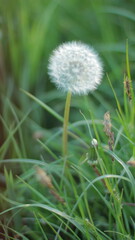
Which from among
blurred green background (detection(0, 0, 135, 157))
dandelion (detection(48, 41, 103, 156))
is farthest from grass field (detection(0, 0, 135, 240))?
dandelion (detection(48, 41, 103, 156))

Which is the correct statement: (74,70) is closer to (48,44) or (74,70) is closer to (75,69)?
(75,69)

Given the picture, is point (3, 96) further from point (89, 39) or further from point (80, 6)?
point (80, 6)

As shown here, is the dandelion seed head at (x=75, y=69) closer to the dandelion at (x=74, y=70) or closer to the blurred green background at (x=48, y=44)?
the dandelion at (x=74, y=70)

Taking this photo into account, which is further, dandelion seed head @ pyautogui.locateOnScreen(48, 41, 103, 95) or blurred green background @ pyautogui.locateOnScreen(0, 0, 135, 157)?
blurred green background @ pyautogui.locateOnScreen(0, 0, 135, 157)

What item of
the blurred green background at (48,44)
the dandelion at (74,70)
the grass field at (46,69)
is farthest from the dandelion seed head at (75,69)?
the blurred green background at (48,44)

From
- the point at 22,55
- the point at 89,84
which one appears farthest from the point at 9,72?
the point at 89,84

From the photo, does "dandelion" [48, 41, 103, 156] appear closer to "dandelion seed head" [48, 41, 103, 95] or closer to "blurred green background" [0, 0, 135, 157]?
"dandelion seed head" [48, 41, 103, 95]
